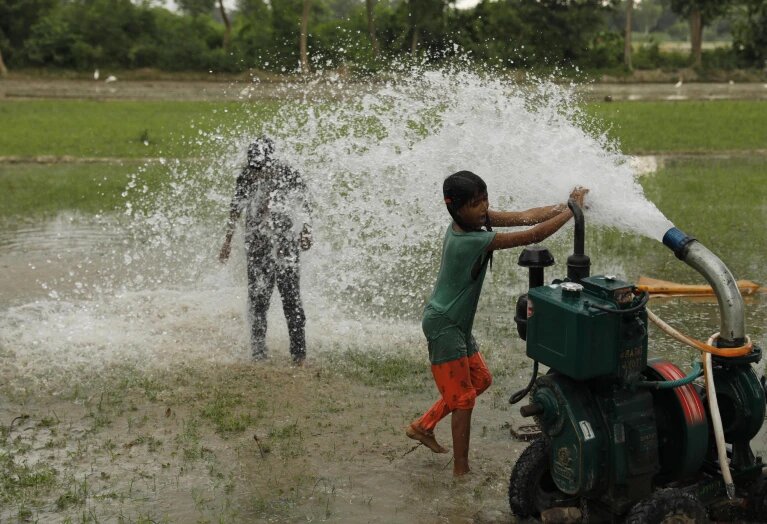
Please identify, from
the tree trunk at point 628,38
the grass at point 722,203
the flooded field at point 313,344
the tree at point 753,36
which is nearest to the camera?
the flooded field at point 313,344

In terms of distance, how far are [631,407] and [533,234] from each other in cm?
91

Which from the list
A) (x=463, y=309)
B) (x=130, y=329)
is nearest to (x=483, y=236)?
(x=463, y=309)

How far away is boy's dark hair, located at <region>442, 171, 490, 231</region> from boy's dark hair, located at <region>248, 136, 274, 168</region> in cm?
245


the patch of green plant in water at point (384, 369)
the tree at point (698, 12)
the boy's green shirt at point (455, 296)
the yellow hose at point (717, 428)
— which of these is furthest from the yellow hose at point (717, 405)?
the tree at point (698, 12)

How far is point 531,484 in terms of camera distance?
447cm

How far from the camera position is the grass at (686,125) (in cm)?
1852

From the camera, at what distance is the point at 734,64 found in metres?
39.6

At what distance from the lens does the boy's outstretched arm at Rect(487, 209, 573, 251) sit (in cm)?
439

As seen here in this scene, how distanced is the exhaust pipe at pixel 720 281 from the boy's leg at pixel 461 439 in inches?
51.3

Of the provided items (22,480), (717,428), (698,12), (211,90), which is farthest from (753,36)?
(22,480)

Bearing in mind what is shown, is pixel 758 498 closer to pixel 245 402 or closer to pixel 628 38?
pixel 245 402

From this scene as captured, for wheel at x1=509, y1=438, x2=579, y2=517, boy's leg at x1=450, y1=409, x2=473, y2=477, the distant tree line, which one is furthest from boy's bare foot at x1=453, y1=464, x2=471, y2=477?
the distant tree line

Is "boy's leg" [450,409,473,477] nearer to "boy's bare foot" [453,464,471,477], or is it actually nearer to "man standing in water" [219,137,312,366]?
"boy's bare foot" [453,464,471,477]

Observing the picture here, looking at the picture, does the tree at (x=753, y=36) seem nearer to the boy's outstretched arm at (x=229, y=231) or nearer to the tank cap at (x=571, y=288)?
the boy's outstretched arm at (x=229, y=231)
